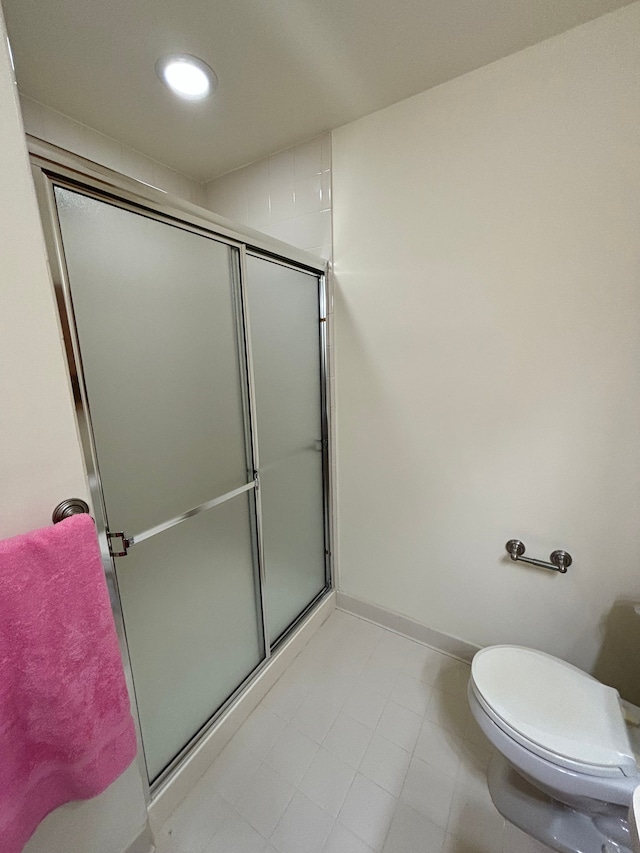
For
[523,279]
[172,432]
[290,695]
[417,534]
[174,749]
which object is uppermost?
[523,279]

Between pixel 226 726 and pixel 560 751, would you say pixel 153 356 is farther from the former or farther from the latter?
pixel 560 751

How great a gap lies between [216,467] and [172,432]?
219 mm

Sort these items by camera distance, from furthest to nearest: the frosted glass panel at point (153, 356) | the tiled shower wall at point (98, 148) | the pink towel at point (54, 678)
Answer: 1. the tiled shower wall at point (98, 148)
2. the frosted glass panel at point (153, 356)
3. the pink towel at point (54, 678)

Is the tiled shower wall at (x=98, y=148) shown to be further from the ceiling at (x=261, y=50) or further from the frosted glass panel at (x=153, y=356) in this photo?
the frosted glass panel at (x=153, y=356)

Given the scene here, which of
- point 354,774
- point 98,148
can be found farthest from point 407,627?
point 98,148

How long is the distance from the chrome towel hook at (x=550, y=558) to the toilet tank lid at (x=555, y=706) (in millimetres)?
300

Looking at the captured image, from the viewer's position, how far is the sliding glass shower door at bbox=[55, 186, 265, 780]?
0.85 metres

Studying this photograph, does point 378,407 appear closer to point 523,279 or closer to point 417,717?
point 523,279

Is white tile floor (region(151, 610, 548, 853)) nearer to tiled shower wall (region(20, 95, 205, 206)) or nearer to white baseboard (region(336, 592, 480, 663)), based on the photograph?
white baseboard (region(336, 592, 480, 663))

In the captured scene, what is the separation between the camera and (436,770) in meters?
1.17

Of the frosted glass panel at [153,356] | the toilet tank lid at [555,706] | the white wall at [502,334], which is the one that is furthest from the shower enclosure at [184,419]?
the toilet tank lid at [555,706]

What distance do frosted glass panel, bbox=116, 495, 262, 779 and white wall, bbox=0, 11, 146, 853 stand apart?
0.32m

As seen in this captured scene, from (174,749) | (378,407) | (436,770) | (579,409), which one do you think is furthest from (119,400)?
(436,770)

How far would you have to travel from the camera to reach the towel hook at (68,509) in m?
0.70
